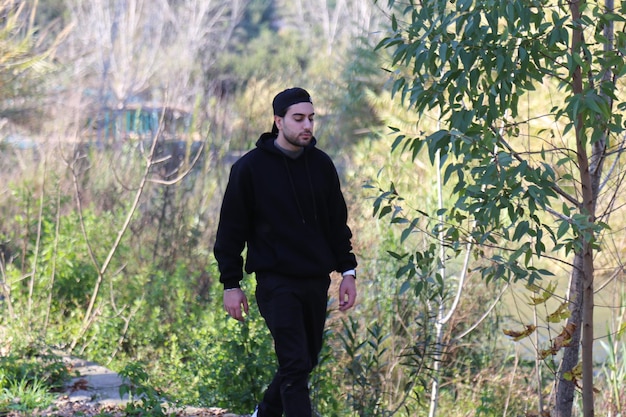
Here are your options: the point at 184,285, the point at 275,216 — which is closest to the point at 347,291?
the point at 275,216

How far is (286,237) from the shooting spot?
4484 millimetres

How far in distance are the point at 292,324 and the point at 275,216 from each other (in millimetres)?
481

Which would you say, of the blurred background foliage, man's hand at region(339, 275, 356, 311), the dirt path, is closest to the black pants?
man's hand at region(339, 275, 356, 311)

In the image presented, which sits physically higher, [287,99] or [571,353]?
[287,99]

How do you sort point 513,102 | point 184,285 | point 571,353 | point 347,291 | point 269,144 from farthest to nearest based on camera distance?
point 184,285 → point 571,353 → point 347,291 → point 269,144 → point 513,102

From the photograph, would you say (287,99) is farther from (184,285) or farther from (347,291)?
(184,285)

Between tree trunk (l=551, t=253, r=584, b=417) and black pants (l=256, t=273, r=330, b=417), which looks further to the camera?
tree trunk (l=551, t=253, r=584, b=417)

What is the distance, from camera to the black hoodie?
14.7 feet

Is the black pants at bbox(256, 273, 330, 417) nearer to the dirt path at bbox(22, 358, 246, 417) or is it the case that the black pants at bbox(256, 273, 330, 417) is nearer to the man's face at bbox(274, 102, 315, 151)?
the man's face at bbox(274, 102, 315, 151)

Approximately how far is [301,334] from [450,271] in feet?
15.0

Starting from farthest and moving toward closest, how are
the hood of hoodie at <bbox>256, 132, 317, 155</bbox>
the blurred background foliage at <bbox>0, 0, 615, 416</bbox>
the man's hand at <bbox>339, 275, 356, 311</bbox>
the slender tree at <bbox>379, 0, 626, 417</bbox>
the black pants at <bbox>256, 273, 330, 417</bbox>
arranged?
the blurred background foliage at <bbox>0, 0, 615, 416</bbox>, the man's hand at <bbox>339, 275, 356, 311</bbox>, the hood of hoodie at <bbox>256, 132, 317, 155</bbox>, the black pants at <bbox>256, 273, 330, 417</bbox>, the slender tree at <bbox>379, 0, 626, 417</bbox>

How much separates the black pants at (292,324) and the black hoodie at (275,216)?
2.3 inches

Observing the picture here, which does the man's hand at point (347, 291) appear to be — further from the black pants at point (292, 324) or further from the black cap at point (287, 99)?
the black cap at point (287, 99)

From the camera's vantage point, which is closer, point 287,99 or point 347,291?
point 287,99
